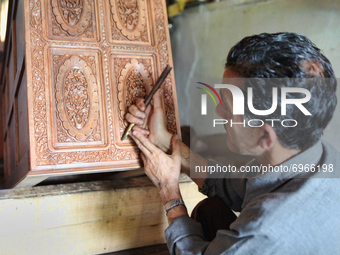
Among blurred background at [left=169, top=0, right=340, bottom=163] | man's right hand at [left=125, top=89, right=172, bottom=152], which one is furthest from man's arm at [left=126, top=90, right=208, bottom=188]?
blurred background at [left=169, top=0, right=340, bottom=163]

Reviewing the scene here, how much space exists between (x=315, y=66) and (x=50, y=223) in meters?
1.39

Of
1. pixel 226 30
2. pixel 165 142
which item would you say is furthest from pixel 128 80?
pixel 226 30

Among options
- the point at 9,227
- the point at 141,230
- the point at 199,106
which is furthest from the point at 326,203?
the point at 199,106

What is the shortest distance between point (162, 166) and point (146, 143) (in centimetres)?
13

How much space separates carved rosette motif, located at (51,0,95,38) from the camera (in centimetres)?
136

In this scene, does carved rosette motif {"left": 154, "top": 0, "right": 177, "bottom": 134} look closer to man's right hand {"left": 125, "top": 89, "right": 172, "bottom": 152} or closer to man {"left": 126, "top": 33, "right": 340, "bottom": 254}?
man's right hand {"left": 125, "top": 89, "right": 172, "bottom": 152}

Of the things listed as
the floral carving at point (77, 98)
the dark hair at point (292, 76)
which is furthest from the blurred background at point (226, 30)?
the floral carving at point (77, 98)

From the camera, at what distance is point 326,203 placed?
883 millimetres

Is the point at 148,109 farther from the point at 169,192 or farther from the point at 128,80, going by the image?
the point at 169,192

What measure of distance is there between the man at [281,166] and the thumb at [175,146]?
7cm

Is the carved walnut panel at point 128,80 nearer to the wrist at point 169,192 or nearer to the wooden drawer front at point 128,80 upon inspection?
the wooden drawer front at point 128,80

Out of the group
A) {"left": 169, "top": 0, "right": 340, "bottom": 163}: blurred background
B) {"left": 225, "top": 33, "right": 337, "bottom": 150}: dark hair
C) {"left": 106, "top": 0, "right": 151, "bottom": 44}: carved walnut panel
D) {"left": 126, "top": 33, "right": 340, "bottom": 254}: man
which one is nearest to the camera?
{"left": 126, "top": 33, "right": 340, "bottom": 254}: man

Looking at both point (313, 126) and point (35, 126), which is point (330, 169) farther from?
point (35, 126)

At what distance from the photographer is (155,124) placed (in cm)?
142
